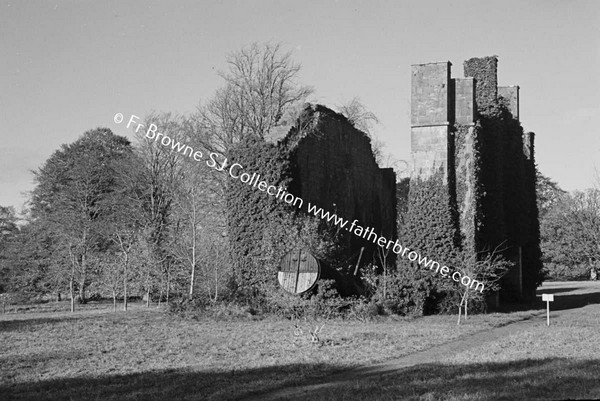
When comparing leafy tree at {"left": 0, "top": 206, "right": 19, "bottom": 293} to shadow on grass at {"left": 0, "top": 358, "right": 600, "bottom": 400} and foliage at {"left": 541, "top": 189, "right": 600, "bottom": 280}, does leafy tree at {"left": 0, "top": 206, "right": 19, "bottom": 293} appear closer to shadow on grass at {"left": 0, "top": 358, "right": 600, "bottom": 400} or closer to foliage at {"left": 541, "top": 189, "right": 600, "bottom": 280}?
shadow on grass at {"left": 0, "top": 358, "right": 600, "bottom": 400}

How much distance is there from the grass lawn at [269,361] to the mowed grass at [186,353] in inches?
0.8

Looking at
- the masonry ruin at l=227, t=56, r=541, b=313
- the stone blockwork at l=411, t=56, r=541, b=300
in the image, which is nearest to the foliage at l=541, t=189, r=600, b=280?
the stone blockwork at l=411, t=56, r=541, b=300

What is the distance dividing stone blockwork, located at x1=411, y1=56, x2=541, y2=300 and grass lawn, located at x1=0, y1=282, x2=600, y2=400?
7589 mm

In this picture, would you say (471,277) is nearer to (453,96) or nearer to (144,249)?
(453,96)

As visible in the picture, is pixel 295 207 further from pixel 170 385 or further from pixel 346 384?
pixel 170 385

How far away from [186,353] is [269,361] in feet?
6.81

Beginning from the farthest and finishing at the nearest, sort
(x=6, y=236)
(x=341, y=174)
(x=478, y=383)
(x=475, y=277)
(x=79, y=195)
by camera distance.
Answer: (x=6, y=236), (x=79, y=195), (x=341, y=174), (x=475, y=277), (x=478, y=383)

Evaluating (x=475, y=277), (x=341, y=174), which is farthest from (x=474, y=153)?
(x=341, y=174)

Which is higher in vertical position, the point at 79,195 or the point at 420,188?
the point at 79,195

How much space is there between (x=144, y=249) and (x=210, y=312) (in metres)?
12.2

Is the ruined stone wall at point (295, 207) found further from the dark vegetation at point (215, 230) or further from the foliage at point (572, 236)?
the foliage at point (572, 236)

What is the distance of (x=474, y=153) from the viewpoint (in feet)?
91.8

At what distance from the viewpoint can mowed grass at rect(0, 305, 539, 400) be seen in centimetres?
1086

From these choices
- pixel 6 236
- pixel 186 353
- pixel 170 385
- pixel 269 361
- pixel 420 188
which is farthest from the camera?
pixel 6 236
